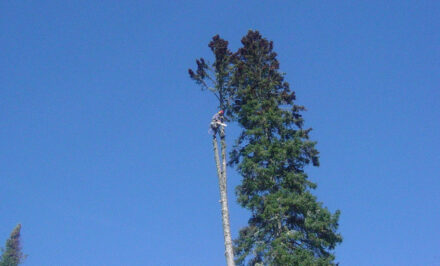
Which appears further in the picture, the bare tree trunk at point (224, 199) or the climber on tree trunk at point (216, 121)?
the climber on tree trunk at point (216, 121)

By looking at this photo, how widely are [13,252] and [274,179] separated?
4677 centimetres

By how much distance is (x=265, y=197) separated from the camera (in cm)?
2238

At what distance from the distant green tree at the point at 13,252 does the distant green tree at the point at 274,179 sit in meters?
44.2

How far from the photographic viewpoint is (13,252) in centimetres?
5791

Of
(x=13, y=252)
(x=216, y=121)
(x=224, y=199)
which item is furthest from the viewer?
(x=13, y=252)

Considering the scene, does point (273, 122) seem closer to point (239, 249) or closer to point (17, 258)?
point (239, 249)

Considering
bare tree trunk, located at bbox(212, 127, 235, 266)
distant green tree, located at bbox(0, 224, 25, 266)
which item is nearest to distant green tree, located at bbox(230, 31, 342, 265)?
bare tree trunk, located at bbox(212, 127, 235, 266)

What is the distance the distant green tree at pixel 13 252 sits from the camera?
57.2 m

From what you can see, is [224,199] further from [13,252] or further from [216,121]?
[13,252]

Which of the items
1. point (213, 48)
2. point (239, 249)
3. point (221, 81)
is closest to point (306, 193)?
point (239, 249)

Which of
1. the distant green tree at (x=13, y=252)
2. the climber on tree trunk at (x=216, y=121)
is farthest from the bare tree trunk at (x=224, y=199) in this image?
the distant green tree at (x=13, y=252)

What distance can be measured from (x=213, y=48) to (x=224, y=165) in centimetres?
720

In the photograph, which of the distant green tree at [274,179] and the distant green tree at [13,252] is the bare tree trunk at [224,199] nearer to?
the distant green tree at [274,179]

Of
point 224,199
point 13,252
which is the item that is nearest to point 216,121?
point 224,199
